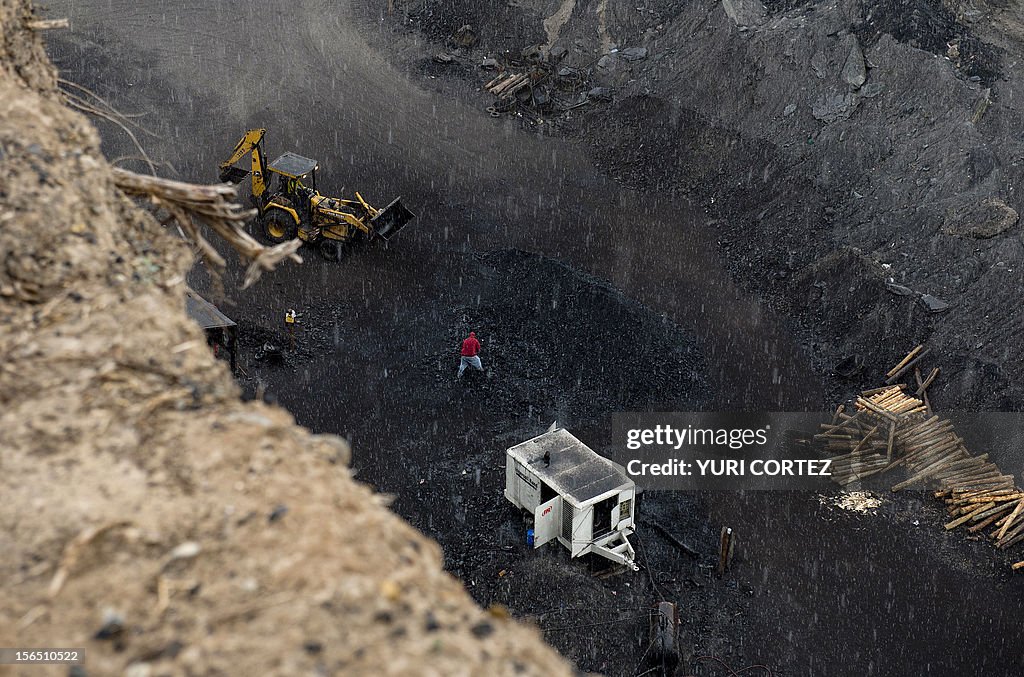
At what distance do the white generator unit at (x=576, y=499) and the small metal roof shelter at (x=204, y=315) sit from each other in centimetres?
575

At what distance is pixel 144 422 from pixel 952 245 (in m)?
20.3

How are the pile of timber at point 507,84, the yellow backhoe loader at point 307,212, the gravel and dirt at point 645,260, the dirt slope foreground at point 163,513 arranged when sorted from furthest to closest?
the pile of timber at point 507,84 → the yellow backhoe loader at point 307,212 → the gravel and dirt at point 645,260 → the dirt slope foreground at point 163,513

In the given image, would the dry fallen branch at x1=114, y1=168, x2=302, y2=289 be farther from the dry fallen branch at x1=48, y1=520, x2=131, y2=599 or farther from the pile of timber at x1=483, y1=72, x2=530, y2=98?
the pile of timber at x1=483, y1=72, x2=530, y2=98

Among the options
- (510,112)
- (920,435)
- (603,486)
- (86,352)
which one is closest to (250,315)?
(603,486)

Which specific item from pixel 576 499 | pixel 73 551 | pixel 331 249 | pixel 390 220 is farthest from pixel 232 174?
pixel 73 551

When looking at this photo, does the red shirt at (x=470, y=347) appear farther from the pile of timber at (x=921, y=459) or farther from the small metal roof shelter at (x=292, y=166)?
the pile of timber at (x=921, y=459)

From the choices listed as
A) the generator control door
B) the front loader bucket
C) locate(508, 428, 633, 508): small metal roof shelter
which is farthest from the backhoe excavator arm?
the generator control door

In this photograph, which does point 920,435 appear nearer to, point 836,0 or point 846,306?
point 846,306

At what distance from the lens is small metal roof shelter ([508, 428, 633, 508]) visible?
53.1 ft

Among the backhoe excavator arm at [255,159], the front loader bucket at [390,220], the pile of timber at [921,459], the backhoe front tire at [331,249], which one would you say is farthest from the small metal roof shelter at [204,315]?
the pile of timber at [921,459]

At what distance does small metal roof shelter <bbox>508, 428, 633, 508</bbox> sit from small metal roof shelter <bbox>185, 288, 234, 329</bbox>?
18.8ft

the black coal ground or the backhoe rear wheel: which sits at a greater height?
the backhoe rear wheel

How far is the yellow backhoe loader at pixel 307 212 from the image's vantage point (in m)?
23.2

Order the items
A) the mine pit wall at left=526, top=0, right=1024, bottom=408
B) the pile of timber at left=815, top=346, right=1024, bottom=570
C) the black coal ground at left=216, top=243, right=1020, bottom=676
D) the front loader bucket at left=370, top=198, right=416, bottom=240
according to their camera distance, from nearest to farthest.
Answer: the black coal ground at left=216, top=243, right=1020, bottom=676 < the pile of timber at left=815, top=346, right=1024, bottom=570 < the mine pit wall at left=526, top=0, right=1024, bottom=408 < the front loader bucket at left=370, top=198, right=416, bottom=240
